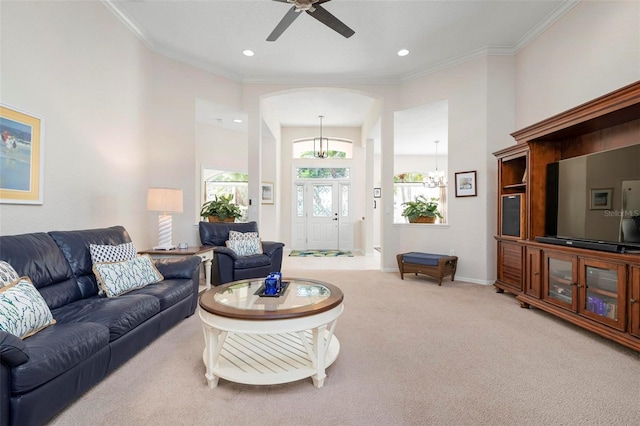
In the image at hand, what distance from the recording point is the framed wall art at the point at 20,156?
7.59ft

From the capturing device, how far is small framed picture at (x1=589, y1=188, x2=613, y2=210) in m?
2.65

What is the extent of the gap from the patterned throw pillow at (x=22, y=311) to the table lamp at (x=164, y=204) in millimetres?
1974

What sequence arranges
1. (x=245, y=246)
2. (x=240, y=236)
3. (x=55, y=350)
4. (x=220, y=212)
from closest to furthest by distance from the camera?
(x=55, y=350) < (x=245, y=246) < (x=240, y=236) < (x=220, y=212)

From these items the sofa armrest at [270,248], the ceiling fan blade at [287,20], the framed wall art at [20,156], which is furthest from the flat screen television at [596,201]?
the framed wall art at [20,156]

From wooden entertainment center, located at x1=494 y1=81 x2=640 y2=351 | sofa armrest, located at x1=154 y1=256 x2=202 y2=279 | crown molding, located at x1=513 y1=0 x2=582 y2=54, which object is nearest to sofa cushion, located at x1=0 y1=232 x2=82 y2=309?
sofa armrest, located at x1=154 y1=256 x2=202 y2=279

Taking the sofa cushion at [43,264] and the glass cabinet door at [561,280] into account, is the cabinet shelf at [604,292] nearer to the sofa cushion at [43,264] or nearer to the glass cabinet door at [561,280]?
the glass cabinet door at [561,280]

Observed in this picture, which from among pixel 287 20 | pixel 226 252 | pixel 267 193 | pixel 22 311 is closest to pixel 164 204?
pixel 226 252

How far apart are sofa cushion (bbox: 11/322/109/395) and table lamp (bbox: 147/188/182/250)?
A: 6.96 feet

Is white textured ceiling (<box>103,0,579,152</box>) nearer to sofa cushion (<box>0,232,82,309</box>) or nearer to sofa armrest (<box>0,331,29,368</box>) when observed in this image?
sofa cushion (<box>0,232,82,309</box>)

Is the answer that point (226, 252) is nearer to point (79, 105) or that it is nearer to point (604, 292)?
point (79, 105)

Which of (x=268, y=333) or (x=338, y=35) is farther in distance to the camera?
(x=338, y=35)

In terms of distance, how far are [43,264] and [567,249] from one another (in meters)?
4.29

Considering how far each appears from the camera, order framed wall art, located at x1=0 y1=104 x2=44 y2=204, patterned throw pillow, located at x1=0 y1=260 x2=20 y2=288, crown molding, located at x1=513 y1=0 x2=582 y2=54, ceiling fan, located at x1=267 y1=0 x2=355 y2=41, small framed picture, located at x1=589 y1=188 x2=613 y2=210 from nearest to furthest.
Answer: patterned throw pillow, located at x1=0 y1=260 x2=20 y2=288 < framed wall art, located at x1=0 y1=104 x2=44 y2=204 < small framed picture, located at x1=589 y1=188 x2=613 y2=210 < ceiling fan, located at x1=267 y1=0 x2=355 y2=41 < crown molding, located at x1=513 y1=0 x2=582 y2=54

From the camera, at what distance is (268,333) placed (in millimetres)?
1779
